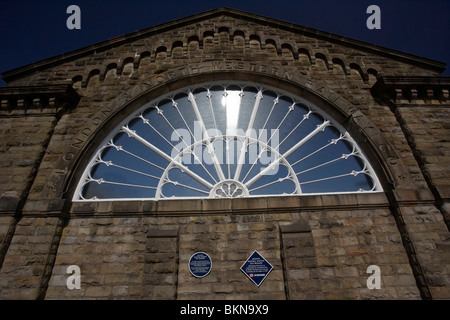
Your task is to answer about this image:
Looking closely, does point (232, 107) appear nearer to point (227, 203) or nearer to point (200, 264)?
point (227, 203)

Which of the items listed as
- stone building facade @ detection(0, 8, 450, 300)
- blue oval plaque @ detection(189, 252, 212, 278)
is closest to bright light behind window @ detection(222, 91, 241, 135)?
stone building facade @ detection(0, 8, 450, 300)

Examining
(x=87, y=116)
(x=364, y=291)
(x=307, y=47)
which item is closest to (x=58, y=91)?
(x=87, y=116)

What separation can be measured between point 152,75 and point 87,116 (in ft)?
7.35

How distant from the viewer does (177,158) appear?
7.27 meters

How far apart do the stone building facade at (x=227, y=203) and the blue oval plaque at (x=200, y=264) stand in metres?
0.12

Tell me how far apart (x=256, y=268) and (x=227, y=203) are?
158 centimetres

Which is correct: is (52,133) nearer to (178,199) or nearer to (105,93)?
(105,93)

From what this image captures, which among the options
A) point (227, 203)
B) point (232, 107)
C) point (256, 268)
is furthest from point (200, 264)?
point (232, 107)

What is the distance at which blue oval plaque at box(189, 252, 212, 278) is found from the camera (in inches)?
233

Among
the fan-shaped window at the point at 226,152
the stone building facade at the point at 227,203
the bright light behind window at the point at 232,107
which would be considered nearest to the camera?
the stone building facade at the point at 227,203

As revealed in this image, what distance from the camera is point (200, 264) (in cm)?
600

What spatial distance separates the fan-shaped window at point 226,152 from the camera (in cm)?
699

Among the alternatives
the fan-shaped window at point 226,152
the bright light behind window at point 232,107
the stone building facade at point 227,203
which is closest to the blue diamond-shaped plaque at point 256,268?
the stone building facade at point 227,203

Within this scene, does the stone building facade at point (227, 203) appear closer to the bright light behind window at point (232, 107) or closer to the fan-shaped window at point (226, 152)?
the fan-shaped window at point (226, 152)
